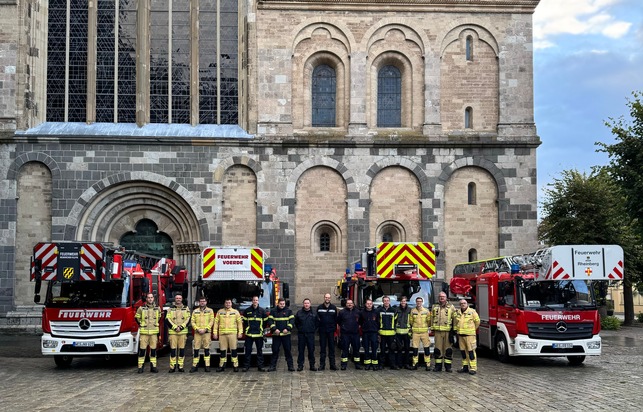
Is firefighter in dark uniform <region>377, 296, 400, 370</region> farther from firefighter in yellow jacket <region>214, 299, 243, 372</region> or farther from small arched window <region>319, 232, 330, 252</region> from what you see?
small arched window <region>319, 232, 330, 252</region>

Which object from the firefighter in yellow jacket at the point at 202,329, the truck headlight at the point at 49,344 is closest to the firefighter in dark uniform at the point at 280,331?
the firefighter in yellow jacket at the point at 202,329

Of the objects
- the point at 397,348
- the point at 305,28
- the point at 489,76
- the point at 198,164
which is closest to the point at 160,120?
the point at 198,164

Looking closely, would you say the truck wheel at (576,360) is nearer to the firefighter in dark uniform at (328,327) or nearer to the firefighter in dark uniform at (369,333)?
the firefighter in dark uniform at (369,333)

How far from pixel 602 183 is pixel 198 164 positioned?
17.0 m

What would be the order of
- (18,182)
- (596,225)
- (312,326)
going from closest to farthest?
1. (312,326)
2. (18,182)
3. (596,225)

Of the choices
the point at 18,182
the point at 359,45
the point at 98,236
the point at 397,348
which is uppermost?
the point at 359,45

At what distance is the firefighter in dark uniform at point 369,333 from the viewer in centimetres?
1759

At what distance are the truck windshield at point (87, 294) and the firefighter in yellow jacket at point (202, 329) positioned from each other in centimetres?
205

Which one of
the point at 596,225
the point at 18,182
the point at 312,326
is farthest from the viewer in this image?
the point at 596,225

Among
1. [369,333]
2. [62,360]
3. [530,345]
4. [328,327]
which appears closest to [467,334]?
[530,345]

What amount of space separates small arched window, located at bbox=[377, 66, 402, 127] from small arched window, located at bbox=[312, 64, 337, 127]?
1812 mm

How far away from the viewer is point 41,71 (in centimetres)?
2877

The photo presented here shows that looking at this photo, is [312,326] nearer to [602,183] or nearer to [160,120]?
[160,120]

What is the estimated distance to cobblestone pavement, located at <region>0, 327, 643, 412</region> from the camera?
12445 millimetres
